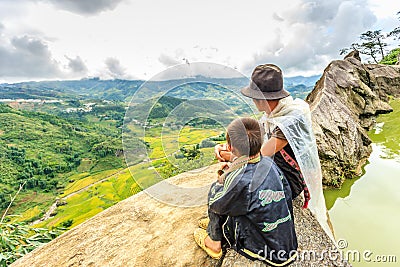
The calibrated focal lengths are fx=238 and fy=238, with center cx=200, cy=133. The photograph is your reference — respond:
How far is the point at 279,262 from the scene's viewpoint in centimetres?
164

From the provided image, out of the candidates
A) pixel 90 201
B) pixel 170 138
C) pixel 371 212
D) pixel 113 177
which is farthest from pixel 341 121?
pixel 113 177

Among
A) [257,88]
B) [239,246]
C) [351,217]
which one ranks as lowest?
[351,217]

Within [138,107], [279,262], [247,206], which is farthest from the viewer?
[138,107]

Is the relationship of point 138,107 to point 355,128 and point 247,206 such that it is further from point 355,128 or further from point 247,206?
point 355,128

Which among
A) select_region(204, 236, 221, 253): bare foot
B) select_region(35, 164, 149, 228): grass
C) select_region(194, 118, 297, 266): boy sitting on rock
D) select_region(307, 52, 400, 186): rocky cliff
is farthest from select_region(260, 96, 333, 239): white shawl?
select_region(35, 164, 149, 228): grass

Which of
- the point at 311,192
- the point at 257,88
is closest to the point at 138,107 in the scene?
the point at 257,88

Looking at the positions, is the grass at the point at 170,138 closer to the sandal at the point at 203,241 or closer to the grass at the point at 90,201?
the sandal at the point at 203,241

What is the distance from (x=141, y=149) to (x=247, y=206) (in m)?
0.87

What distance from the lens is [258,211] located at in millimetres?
1529

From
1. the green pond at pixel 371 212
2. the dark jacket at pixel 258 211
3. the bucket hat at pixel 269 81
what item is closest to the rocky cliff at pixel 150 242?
the dark jacket at pixel 258 211

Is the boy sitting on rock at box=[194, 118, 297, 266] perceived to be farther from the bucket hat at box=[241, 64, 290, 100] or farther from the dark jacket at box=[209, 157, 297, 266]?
the bucket hat at box=[241, 64, 290, 100]

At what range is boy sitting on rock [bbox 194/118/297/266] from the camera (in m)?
1.49

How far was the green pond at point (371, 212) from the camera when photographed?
2910mm

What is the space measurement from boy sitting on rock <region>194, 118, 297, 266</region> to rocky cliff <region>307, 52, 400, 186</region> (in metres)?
3.30
